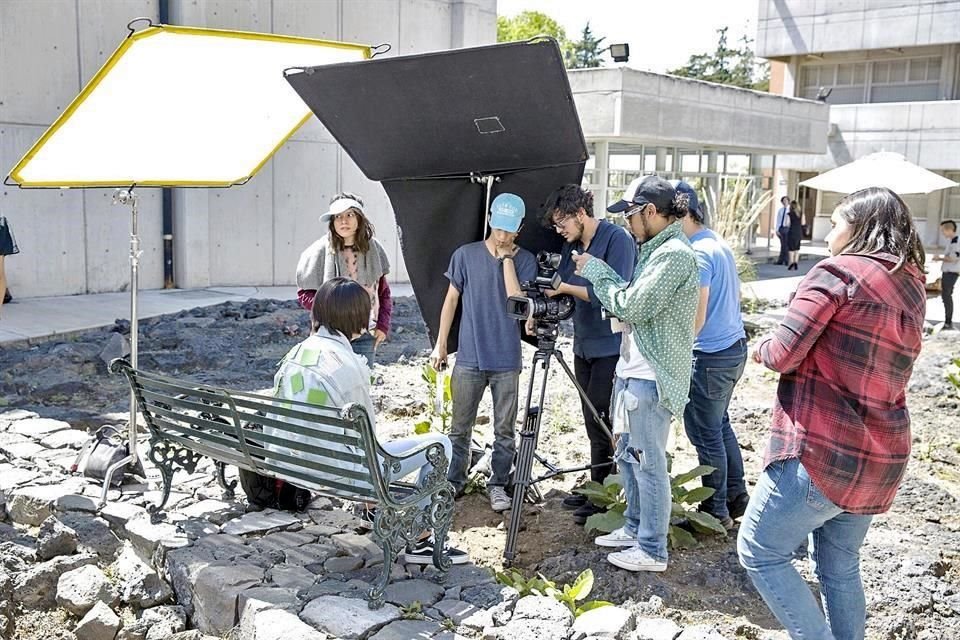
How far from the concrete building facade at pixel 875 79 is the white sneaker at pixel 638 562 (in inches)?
1075

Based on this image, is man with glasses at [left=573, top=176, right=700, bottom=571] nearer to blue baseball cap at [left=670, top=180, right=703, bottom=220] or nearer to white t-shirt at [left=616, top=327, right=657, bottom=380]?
white t-shirt at [left=616, top=327, right=657, bottom=380]

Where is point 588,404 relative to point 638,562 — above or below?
above

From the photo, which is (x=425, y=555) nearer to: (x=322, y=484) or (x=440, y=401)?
(x=322, y=484)

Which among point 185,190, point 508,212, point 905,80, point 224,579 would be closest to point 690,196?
point 508,212

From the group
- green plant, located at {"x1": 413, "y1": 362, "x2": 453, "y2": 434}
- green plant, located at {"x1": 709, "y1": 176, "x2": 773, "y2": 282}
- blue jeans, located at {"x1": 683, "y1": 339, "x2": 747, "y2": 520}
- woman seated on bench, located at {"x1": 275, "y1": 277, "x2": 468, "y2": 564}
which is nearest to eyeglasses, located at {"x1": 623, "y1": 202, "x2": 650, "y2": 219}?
blue jeans, located at {"x1": 683, "y1": 339, "x2": 747, "y2": 520}

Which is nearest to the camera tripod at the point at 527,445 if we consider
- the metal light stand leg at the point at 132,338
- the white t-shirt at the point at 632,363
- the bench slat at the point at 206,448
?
the white t-shirt at the point at 632,363

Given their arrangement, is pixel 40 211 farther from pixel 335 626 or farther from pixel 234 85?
pixel 335 626

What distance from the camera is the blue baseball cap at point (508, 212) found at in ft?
13.7

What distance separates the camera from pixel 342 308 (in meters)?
3.70

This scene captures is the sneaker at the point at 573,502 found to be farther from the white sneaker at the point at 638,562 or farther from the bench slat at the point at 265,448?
the bench slat at the point at 265,448

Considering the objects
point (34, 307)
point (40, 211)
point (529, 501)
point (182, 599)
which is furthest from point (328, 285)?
point (40, 211)

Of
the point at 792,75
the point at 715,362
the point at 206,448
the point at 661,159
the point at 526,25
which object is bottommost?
the point at 206,448

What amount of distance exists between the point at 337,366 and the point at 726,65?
186 ft

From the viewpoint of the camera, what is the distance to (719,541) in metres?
4.22
